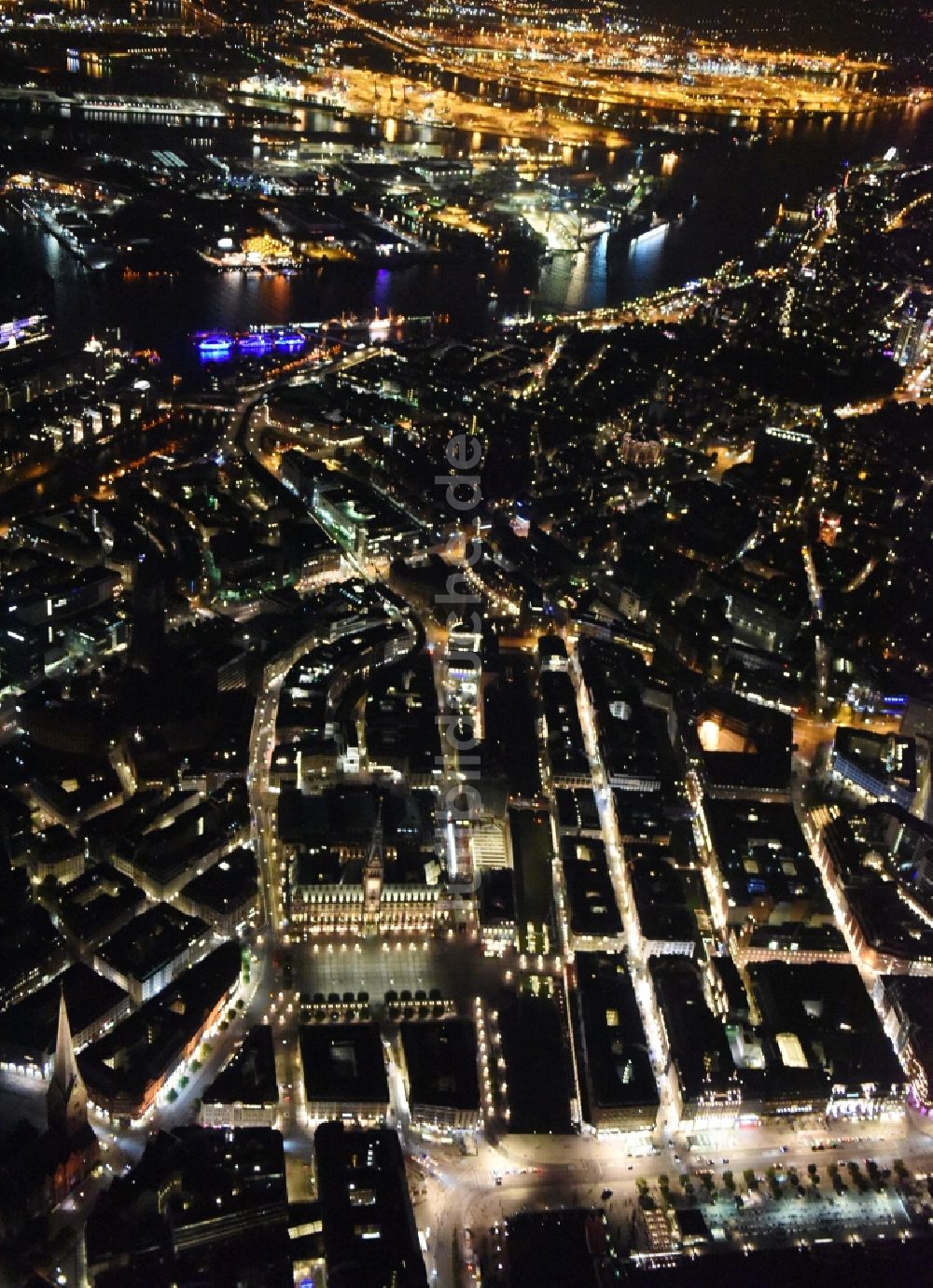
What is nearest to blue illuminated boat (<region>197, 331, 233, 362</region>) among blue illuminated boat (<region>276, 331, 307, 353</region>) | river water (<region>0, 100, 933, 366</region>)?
river water (<region>0, 100, 933, 366</region>)

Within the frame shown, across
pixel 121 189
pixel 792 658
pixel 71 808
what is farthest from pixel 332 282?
pixel 71 808

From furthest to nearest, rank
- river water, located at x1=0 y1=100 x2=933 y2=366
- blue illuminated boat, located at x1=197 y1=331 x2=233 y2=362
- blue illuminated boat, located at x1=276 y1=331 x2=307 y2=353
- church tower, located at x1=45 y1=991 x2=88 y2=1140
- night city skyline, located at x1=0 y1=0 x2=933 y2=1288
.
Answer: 1. river water, located at x1=0 y1=100 x2=933 y2=366
2. blue illuminated boat, located at x1=276 y1=331 x2=307 y2=353
3. blue illuminated boat, located at x1=197 y1=331 x2=233 y2=362
4. night city skyline, located at x1=0 y1=0 x2=933 y2=1288
5. church tower, located at x1=45 y1=991 x2=88 y2=1140

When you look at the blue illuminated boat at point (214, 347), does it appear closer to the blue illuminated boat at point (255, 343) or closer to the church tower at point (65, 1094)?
the blue illuminated boat at point (255, 343)

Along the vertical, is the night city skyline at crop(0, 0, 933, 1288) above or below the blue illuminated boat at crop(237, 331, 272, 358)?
below

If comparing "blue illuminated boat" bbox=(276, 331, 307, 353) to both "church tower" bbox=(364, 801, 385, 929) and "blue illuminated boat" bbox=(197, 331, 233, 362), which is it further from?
"church tower" bbox=(364, 801, 385, 929)

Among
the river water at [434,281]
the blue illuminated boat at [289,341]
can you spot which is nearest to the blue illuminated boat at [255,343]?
the blue illuminated boat at [289,341]

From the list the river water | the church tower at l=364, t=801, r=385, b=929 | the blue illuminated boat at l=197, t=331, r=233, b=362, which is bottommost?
the church tower at l=364, t=801, r=385, b=929
